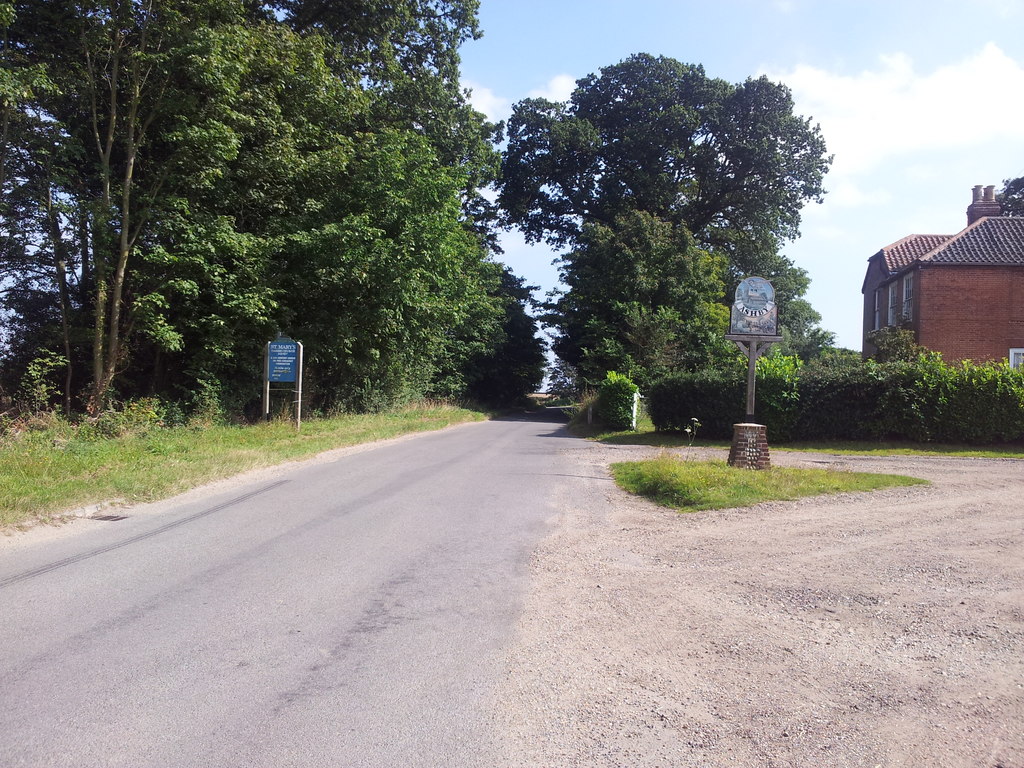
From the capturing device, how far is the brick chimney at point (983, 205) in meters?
36.6

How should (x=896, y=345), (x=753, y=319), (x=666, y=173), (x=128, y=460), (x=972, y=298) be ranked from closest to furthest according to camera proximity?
(x=128, y=460) < (x=753, y=319) < (x=896, y=345) < (x=972, y=298) < (x=666, y=173)

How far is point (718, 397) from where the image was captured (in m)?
22.2

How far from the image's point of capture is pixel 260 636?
16.1ft

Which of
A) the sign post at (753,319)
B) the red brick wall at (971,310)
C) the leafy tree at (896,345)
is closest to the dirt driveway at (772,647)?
the sign post at (753,319)

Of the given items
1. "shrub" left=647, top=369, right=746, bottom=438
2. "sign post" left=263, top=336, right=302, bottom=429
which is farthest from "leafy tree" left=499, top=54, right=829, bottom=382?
"sign post" left=263, top=336, right=302, bottom=429

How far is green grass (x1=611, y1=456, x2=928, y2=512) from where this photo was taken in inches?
420

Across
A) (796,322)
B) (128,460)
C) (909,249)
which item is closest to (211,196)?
(128,460)

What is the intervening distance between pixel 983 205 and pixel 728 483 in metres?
33.7

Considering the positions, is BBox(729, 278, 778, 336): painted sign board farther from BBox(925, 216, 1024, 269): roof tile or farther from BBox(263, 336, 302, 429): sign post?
BBox(925, 216, 1024, 269): roof tile

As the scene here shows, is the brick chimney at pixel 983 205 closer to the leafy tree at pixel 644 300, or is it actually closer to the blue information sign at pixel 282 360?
the leafy tree at pixel 644 300

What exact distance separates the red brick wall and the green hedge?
10.4 meters

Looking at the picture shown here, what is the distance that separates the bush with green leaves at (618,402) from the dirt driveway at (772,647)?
56.4ft

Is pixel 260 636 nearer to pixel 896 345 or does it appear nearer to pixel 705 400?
pixel 705 400

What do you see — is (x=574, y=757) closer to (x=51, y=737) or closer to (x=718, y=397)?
(x=51, y=737)
